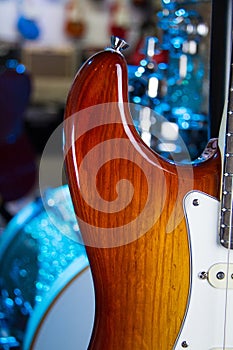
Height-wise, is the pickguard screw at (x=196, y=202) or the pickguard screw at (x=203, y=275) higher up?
the pickguard screw at (x=196, y=202)

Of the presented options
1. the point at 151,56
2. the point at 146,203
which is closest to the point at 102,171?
the point at 146,203

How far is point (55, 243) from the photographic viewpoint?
3.40 ft

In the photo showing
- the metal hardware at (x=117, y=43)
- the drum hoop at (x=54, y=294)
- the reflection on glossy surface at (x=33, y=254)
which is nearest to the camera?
the metal hardware at (x=117, y=43)

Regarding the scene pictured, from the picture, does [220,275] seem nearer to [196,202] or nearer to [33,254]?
[196,202]

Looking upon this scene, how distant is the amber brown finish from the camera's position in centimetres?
73

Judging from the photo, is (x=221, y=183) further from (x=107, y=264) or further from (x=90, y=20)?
(x=90, y=20)

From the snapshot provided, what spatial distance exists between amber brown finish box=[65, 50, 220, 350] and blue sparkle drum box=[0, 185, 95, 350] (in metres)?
0.13

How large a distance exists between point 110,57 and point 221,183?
183 mm

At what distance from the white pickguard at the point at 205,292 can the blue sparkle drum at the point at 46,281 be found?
0.54 ft

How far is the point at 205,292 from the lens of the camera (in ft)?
2.48

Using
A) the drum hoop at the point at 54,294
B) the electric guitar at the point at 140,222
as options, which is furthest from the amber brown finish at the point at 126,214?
the drum hoop at the point at 54,294

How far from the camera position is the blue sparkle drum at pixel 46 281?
0.89 meters

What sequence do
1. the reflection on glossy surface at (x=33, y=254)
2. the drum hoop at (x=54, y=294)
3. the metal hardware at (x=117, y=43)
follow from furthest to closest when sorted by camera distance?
the reflection on glossy surface at (x=33, y=254)
the drum hoop at (x=54, y=294)
the metal hardware at (x=117, y=43)

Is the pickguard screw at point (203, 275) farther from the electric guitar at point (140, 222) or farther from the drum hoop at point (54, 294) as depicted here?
the drum hoop at point (54, 294)
